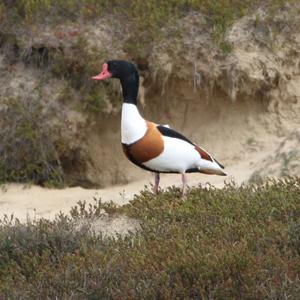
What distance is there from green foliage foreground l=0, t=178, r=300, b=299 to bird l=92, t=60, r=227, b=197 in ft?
1.58

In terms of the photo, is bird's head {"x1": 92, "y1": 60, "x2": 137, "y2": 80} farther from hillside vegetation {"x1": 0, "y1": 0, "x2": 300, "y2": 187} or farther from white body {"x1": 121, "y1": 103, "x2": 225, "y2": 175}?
hillside vegetation {"x1": 0, "y1": 0, "x2": 300, "y2": 187}

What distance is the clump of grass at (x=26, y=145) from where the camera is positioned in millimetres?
13156

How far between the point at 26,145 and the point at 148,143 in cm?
456

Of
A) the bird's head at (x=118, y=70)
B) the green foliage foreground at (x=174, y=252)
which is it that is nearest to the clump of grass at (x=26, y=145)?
the bird's head at (x=118, y=70)

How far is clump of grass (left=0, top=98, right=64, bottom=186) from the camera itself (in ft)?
43.2

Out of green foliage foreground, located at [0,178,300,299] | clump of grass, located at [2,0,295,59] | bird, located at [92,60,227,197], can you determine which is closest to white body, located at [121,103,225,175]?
bird, located at [92,60,227,197]

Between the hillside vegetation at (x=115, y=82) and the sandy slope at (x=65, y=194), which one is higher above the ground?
the hillside vegetation at (x=115, y=82)

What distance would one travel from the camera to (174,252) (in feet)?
21.9

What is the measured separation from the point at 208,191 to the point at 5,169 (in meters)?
5.06

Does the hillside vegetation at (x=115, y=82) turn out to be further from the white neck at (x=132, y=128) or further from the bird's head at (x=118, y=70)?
the white neck at (x=132, y=128)

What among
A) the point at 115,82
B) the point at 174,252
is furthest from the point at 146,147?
the point at 115,82

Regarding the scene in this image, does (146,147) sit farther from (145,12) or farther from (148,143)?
(145,12)

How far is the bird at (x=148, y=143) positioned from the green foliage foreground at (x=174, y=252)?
0.48m

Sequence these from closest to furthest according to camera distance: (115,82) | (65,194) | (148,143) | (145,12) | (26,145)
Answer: (148,143)
(65,194)
(26,145)
(115,82)
(145,12)
